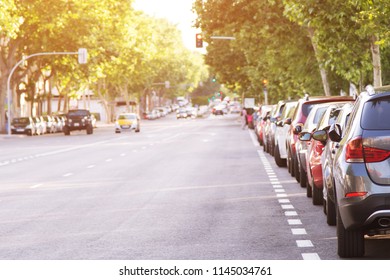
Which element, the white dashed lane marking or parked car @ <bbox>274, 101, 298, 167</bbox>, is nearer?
the white dashed lane marking

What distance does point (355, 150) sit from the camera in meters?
9.91

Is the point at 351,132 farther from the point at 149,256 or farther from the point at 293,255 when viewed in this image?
the point at 149,256

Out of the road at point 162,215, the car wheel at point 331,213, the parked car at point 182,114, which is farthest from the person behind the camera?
the parked car at point 182,114

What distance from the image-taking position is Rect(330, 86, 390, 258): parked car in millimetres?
9727

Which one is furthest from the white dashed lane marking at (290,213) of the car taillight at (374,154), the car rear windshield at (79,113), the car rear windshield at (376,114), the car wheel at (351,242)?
A: the car rear windshield at (79,113)

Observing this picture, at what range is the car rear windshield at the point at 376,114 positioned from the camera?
9.93 metres

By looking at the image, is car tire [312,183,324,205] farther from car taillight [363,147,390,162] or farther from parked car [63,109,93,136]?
parked car [63,109,93,136]

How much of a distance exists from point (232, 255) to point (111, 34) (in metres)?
69.1

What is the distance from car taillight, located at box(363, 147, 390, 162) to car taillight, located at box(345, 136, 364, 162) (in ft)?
0.17

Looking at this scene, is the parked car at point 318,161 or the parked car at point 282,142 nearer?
the parked car at point 318,161

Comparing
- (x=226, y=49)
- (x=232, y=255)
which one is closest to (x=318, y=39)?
(x=232, y=255)

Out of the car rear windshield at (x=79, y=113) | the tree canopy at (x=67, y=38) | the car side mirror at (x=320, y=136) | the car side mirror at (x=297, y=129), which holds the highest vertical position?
the tree canopy at (x=67, y=38)

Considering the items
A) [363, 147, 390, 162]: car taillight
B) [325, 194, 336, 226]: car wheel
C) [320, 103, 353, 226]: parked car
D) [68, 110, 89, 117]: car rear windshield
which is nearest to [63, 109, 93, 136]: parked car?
[68, 110, 89, 117]: car rear windshield

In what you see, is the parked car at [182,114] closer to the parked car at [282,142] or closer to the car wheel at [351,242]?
the parked car at [282,142]
